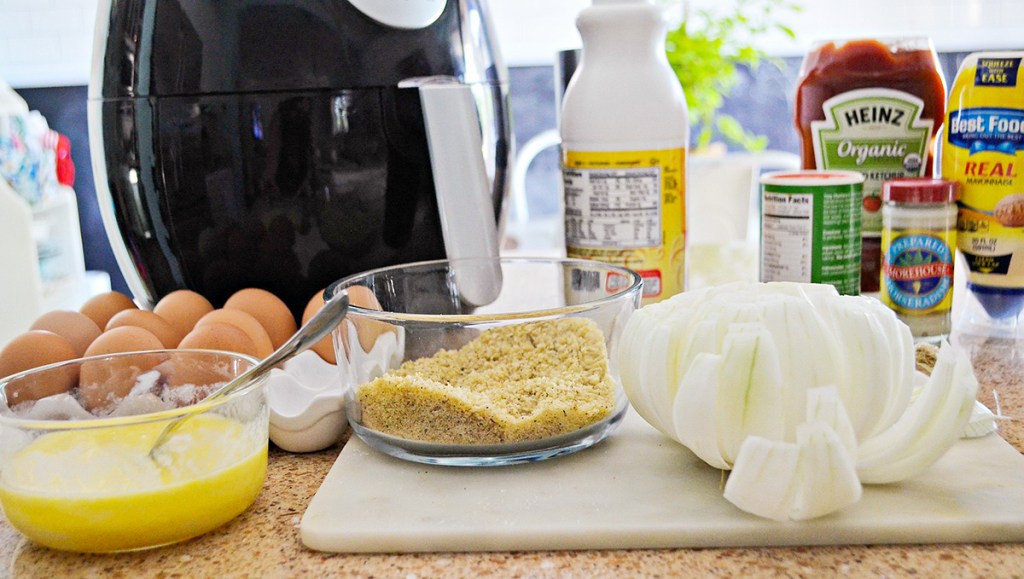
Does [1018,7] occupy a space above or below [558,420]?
above

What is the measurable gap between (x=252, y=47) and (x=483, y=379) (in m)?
0.30

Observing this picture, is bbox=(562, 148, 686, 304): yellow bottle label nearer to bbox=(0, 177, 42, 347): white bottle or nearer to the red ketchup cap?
the red ketchup cap

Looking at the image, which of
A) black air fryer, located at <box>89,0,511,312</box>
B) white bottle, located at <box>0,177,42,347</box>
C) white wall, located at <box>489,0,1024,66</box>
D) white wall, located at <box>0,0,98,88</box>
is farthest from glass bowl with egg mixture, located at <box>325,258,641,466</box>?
white wall, located at <box>0,0,98,88</box>

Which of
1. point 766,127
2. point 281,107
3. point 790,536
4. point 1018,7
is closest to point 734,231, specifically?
point 281,107

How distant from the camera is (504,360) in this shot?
56 cm

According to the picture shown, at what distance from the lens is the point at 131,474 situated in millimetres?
435

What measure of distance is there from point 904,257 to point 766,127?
2551mm

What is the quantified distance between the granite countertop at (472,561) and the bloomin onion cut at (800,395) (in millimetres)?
26

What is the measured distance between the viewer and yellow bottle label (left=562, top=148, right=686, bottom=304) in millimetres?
702

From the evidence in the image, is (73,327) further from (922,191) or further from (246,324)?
(922,191)

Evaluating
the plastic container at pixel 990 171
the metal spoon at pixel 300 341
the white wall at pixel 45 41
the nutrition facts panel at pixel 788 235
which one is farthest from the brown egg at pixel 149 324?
the white wall at pixel 45 41

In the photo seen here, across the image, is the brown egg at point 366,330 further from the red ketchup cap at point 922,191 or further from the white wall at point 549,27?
the white wall at point 549,27

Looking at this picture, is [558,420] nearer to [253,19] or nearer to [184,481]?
[184,481]

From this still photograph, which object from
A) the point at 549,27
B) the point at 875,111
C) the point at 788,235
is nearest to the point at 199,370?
the point at 788,235
